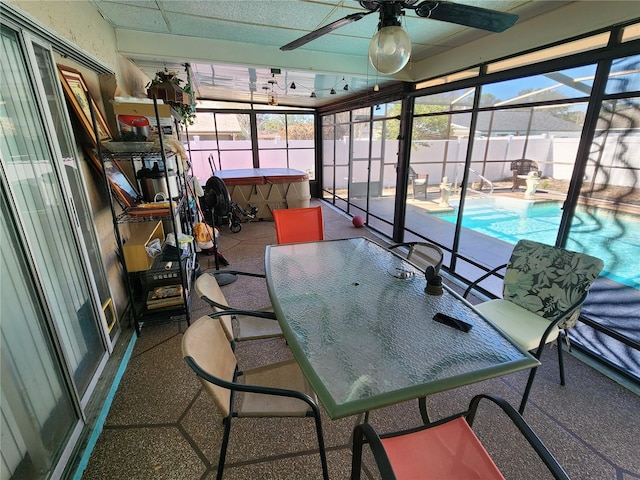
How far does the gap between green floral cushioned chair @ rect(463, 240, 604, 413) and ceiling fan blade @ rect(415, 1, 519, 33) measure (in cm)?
153

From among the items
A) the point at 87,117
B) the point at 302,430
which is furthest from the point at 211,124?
the point at 302,430

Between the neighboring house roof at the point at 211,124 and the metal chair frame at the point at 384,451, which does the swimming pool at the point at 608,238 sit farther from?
the neighboring house roof at the point at 211,124

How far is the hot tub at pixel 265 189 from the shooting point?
246 inches

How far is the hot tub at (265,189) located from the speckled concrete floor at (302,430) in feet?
14.5

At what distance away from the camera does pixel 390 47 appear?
4.63 feet

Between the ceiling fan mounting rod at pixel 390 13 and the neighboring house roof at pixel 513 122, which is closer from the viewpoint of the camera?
the ceiling fan mounting rod at pixel 390 13

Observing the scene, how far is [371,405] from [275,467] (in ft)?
2.96

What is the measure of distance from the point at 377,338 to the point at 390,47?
142cm

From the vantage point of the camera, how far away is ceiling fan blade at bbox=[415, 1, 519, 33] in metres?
1.37

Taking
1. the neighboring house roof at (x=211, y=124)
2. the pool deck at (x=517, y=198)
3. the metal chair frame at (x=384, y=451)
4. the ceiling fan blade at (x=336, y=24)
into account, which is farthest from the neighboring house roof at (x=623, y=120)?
the neighboring house roof at (x=211, y=124)

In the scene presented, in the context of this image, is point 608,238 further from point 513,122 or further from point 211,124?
point 211,124

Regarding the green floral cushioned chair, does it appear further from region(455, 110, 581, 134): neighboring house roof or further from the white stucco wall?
the white stucco wall

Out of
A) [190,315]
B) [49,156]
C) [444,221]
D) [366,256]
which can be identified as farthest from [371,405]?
[444,221]

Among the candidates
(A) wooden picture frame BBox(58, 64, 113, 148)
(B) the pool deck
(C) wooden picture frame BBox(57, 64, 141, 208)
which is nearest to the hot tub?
(B) the pool deck
